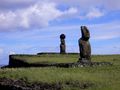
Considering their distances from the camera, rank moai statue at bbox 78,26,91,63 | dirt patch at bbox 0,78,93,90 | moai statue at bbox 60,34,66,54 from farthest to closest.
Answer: moai statue at bbox 60,34,66,54 → moai statue at bbox 78,26,91,63 → dirt patch at bbox 0,78,93,90

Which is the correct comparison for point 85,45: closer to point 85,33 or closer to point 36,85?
point 85,33

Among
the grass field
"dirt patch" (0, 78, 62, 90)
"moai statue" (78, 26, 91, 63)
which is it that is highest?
"moai statue" (78, 26, 91, 63)

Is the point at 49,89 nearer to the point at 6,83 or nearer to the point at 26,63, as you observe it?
the point at 6,83

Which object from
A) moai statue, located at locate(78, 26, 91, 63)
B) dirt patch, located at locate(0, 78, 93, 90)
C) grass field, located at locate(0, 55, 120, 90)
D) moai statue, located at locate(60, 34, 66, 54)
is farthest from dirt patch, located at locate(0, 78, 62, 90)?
moai statue, located at locate(60, 34, 66, 54)

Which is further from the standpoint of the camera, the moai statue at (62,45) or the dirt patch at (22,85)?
the moai statue at (62,45)

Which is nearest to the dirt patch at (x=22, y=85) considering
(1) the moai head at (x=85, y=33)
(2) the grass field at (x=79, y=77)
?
(2) the grass field at (x=79, y=77)

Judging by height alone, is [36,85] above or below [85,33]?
below

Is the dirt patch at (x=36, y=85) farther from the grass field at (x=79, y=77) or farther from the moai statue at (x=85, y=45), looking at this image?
the moai statue at (x=85, y=45)

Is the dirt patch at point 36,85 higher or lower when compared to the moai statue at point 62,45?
lower

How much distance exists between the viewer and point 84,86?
24.3 metres

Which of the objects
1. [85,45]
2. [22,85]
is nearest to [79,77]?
[22,85]

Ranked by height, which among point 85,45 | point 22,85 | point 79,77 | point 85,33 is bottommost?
point 22,85

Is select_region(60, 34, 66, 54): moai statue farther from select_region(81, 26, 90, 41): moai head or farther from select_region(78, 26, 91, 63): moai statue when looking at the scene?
select_region(81, 26, 90, 41): moai head

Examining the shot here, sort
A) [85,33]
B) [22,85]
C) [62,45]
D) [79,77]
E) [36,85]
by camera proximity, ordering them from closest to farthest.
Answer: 1. [36,85]
2. [22,85]
3. [79,77]
4. [85,33]
5. [62,45]
